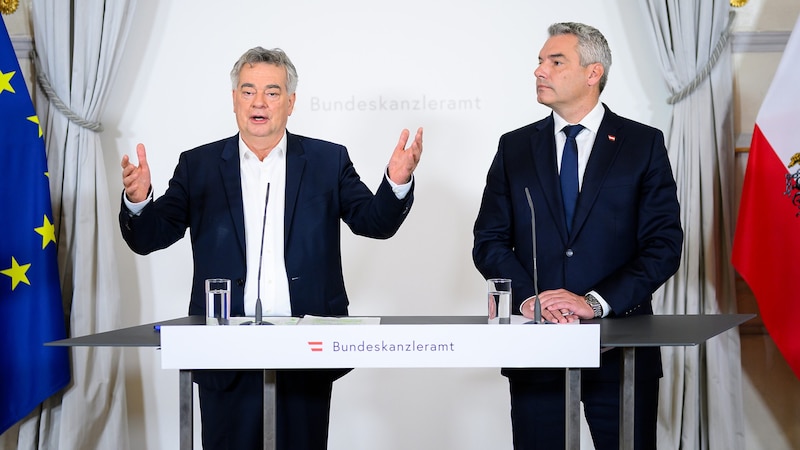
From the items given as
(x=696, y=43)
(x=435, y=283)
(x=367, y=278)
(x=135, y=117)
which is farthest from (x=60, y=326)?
(x=696, y=43)

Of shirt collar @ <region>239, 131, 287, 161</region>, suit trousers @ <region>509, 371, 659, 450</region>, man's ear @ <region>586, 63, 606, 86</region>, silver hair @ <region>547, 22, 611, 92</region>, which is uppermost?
silver hair @ <region>547, 22, 611, 92</region>

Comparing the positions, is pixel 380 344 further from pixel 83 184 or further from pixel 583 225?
pixel 83 184

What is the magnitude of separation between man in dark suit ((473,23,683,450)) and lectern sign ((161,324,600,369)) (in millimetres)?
316

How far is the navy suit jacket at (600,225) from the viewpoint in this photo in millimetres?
2641

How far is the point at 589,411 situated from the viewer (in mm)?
2635

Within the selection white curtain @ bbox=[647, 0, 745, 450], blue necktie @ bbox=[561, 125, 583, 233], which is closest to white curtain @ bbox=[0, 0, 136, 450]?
blue necktie @ bbox=[561, 125, 583, 233]

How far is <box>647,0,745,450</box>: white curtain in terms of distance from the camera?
3828 millimetres

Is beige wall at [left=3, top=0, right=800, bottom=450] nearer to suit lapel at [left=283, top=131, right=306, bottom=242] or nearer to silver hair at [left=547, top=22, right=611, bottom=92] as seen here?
silver hair at [left=547, top=22, right=611, bottom=92]

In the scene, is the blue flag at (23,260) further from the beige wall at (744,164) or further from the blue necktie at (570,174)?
the blue necktie at (570,174)

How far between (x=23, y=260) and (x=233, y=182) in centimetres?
134

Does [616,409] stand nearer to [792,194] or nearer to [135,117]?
[792,194]

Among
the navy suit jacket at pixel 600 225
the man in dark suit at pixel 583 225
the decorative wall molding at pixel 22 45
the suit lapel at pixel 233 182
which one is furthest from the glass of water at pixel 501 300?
the decorative wall molding at pixel 22 45

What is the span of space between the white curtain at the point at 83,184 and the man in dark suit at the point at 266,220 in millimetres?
1200

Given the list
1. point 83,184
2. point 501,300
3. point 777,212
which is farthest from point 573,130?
point 83,184
